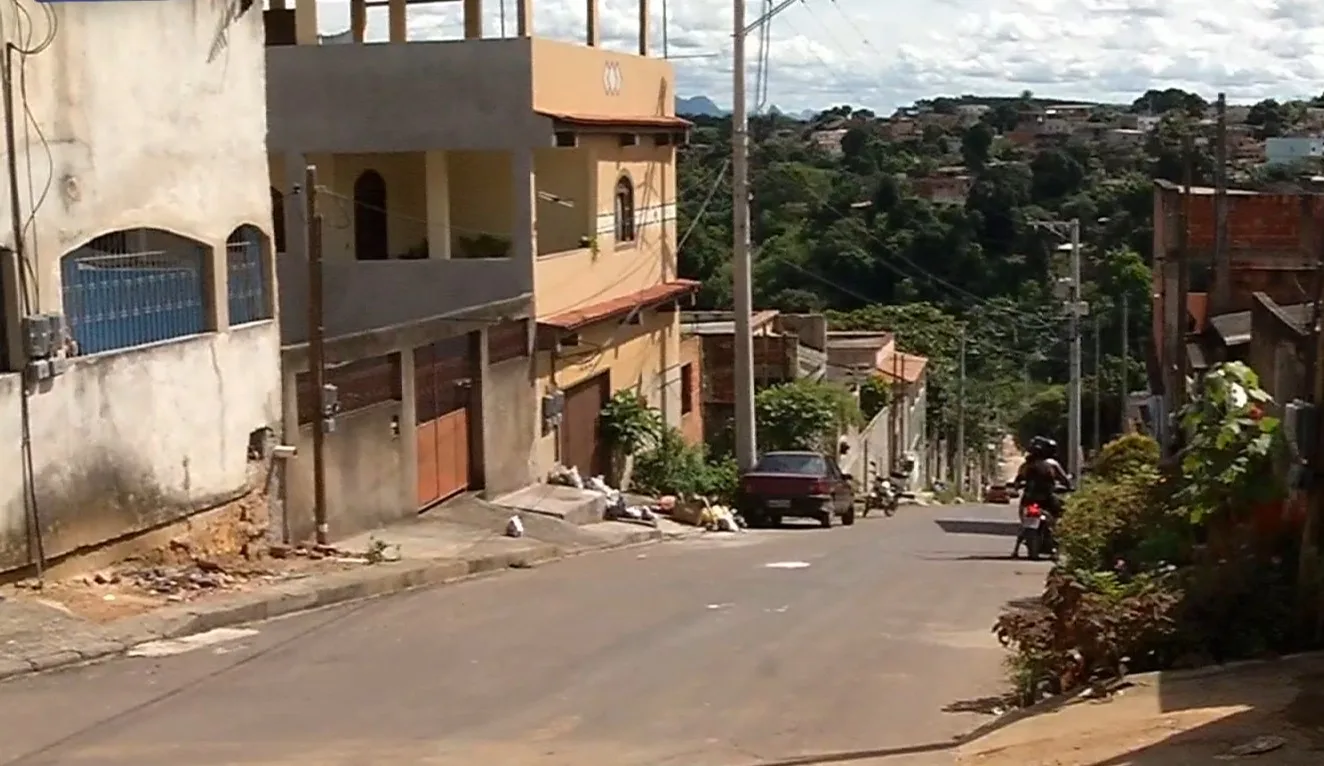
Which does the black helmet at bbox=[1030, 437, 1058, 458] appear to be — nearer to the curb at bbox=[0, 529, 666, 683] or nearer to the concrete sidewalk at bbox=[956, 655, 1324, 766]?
the curb at bbox=[0, 529, 666, 683]

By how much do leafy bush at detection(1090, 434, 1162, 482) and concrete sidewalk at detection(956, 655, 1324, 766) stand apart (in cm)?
755

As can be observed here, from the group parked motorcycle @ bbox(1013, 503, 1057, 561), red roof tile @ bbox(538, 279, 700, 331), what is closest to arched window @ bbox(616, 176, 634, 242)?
red roof tile @ bbox(538, 279, 700, 331)

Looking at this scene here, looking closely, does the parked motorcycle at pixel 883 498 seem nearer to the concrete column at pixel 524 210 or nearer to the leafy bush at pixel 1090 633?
the concrete column at pixel 524 210

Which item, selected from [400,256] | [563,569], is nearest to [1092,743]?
[563,569]

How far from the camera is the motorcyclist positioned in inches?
920

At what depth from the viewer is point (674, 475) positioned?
107 ft

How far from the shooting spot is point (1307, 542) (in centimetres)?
1038

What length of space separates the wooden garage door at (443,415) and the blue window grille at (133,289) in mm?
6004

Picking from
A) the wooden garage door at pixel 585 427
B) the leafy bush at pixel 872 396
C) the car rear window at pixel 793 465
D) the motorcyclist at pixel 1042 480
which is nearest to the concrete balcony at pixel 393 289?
the wooden garage door at pixel 585 427

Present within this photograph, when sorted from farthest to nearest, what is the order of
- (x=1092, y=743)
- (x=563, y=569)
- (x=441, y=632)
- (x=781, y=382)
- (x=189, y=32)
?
(x=781, y=382), (x=563, y=569), (x=189, y=32), (x=441, y=632), (x=1092, y=743)

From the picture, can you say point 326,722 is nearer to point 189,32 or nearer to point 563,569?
point 189,32

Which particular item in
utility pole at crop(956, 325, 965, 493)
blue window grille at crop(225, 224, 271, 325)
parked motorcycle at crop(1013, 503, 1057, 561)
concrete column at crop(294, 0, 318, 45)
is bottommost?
utility pole at crop(956, 325, 965, 493)

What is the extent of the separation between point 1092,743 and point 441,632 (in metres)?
7.02

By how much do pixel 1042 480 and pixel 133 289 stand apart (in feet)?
41.4
